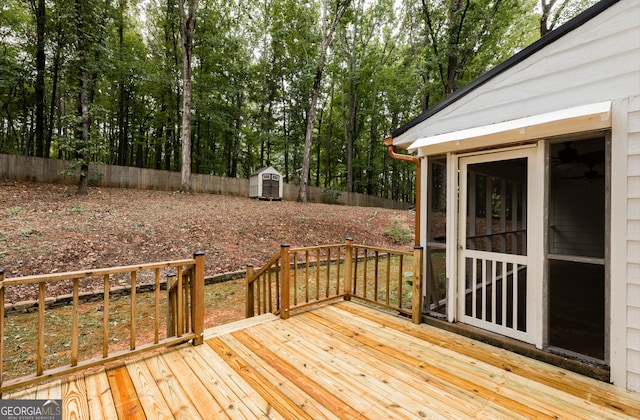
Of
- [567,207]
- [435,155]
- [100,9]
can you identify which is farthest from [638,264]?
[100,9]

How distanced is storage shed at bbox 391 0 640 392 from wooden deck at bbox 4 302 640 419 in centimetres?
44

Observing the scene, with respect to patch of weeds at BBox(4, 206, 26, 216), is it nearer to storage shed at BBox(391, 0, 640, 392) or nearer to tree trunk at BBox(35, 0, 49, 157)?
tree trunk at BBox(35, 0, 49, 157)

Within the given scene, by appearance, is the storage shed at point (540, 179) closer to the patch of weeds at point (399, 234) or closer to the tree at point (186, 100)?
the patch of weeds at point (399, 234)

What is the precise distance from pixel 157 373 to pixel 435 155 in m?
3.62

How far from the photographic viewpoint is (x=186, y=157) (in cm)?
1177

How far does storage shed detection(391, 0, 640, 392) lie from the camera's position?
211cm

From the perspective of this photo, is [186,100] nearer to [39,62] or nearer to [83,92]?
[83,92]

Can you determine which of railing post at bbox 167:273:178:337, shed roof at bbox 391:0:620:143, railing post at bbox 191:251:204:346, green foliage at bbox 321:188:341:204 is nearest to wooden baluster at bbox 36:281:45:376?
railing post at bbox 191:251:204:346

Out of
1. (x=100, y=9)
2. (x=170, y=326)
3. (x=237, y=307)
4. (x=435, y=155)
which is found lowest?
(x=237, y=307)

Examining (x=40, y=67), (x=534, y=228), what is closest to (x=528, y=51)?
(x=534, y=228)

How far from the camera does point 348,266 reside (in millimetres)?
3832

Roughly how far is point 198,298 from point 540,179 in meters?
3.50

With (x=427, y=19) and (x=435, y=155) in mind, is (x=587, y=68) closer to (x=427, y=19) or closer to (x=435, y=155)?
(x=435, y=155)

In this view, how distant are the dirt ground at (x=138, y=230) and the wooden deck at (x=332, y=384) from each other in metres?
3.63
